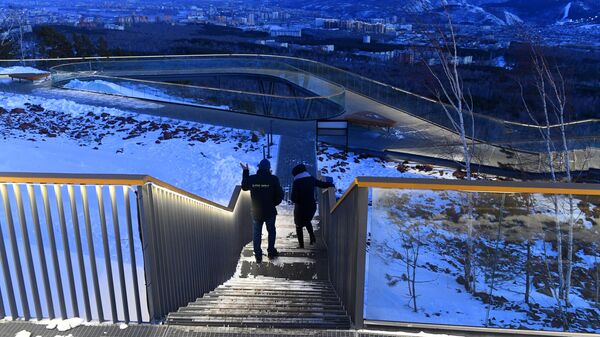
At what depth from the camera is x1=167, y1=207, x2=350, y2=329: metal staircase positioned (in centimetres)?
374

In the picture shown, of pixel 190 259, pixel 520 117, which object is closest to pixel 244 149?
pixel 190 259

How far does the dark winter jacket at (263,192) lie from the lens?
6500 mm

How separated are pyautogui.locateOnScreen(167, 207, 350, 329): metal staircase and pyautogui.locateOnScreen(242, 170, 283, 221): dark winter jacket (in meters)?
0.88

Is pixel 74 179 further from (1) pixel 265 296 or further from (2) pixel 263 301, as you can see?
(1) pixel 265 296

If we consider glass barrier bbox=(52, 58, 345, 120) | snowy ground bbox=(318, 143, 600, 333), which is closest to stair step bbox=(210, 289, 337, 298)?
snowy ground bbox=(318, 143, 600, 333)

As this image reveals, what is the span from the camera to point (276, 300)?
4586 mm

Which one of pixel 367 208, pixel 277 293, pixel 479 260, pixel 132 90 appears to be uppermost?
pixel 367 208

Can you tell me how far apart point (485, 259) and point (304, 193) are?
4.09 metres

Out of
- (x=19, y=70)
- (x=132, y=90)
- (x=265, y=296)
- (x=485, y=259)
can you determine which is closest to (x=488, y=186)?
(x=485, y=259)

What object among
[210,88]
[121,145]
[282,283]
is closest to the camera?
[282,283]

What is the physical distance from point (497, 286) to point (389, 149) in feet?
57.0

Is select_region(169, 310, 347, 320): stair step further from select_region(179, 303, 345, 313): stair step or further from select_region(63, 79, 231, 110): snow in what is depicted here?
select_region(63, 79, 231, 110): snow

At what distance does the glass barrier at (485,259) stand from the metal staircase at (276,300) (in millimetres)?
575

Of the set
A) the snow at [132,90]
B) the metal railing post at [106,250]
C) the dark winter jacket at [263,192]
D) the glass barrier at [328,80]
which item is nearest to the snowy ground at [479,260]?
the metal railing post at [106,250]
